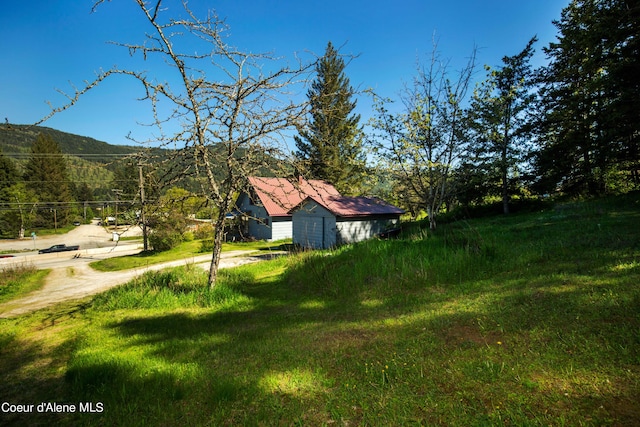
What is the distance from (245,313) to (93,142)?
20226cm

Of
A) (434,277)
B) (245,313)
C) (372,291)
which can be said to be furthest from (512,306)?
(245,313)

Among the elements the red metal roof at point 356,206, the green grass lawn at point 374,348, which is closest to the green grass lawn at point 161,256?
the red metal roof at point 356,206

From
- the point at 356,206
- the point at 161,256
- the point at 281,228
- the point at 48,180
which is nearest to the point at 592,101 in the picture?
the point at 356,206

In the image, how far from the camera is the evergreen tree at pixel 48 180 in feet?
185

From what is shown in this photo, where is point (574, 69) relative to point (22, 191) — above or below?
above

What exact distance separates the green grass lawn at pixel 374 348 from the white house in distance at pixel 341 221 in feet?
43.0

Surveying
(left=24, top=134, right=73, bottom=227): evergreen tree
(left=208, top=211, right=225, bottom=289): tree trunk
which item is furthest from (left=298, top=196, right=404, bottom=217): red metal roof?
(left=24, top=134, right=73, bottom=227): evergreen tree

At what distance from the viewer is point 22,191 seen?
47844 millimetres

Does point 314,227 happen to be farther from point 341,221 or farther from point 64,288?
point 64,288

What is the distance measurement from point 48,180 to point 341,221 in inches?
2655

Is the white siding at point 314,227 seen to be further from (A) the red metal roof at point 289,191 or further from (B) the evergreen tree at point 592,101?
(B) the evergreen tree at point 592,101

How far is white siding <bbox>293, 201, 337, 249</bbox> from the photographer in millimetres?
21016

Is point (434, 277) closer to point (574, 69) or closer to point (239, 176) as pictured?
point (239, 176)

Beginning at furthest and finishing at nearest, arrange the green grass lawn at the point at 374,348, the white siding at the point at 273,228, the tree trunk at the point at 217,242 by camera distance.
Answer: the white siding at the point at 273,228, the tree trunk at the point at 217,242, the green grass lawn at the point at 374,348
